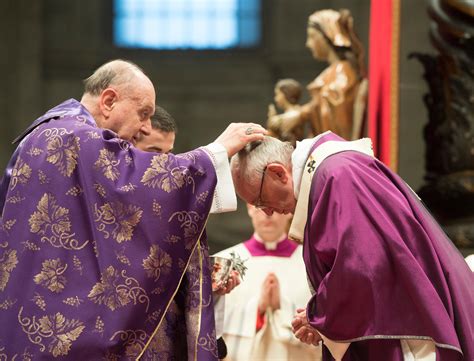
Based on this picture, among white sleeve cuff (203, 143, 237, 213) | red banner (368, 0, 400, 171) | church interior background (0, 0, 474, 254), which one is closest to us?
white sleeve cuff (203, 143, 237, 213)

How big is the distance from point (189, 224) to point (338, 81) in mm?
4925

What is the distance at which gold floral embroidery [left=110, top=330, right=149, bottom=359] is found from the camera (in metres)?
3.32

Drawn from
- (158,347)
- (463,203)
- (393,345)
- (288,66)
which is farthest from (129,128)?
(288,66)

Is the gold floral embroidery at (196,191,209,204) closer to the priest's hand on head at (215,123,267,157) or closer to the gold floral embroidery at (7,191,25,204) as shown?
the priest's hand on head at (215,123,267,157)

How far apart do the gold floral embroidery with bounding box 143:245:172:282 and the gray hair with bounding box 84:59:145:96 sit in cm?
69

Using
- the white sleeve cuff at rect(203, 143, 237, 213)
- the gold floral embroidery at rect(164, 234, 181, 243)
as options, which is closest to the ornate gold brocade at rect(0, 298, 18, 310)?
the gold floral embroidery at rect(164, 234, 181, 243)

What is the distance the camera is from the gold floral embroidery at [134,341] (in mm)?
3316

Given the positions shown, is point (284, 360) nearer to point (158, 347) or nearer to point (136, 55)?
point (158, 347)

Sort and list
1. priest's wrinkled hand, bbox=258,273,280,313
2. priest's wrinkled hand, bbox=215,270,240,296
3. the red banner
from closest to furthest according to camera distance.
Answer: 1. priest's wrinkled hand, bbox=215,270,240,296
2. priest's wrinkled hand, bbox=258,273,280,313
3. the red banner

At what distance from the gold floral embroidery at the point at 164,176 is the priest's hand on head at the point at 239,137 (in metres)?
0.22

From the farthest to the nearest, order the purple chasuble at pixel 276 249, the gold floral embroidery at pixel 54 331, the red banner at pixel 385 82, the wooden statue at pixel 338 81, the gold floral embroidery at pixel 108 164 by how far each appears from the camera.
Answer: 1. the wooden statue at pixel 338 81
2. the red banner at pixel 385 82
3. the purple chasuble at pixel 276 249
4. the gold floral embroidery at pixel 108 164
5. the gold floral embroidery at pixel 54 331

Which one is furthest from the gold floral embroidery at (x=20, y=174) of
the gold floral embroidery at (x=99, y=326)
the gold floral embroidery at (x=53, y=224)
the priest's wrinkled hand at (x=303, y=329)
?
the priest's wrinkled hand at (x=303, y=329)

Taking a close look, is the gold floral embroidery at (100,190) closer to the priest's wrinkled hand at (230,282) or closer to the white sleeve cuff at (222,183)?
the white sleeve cuff at (222,183)

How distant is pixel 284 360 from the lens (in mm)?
5695
